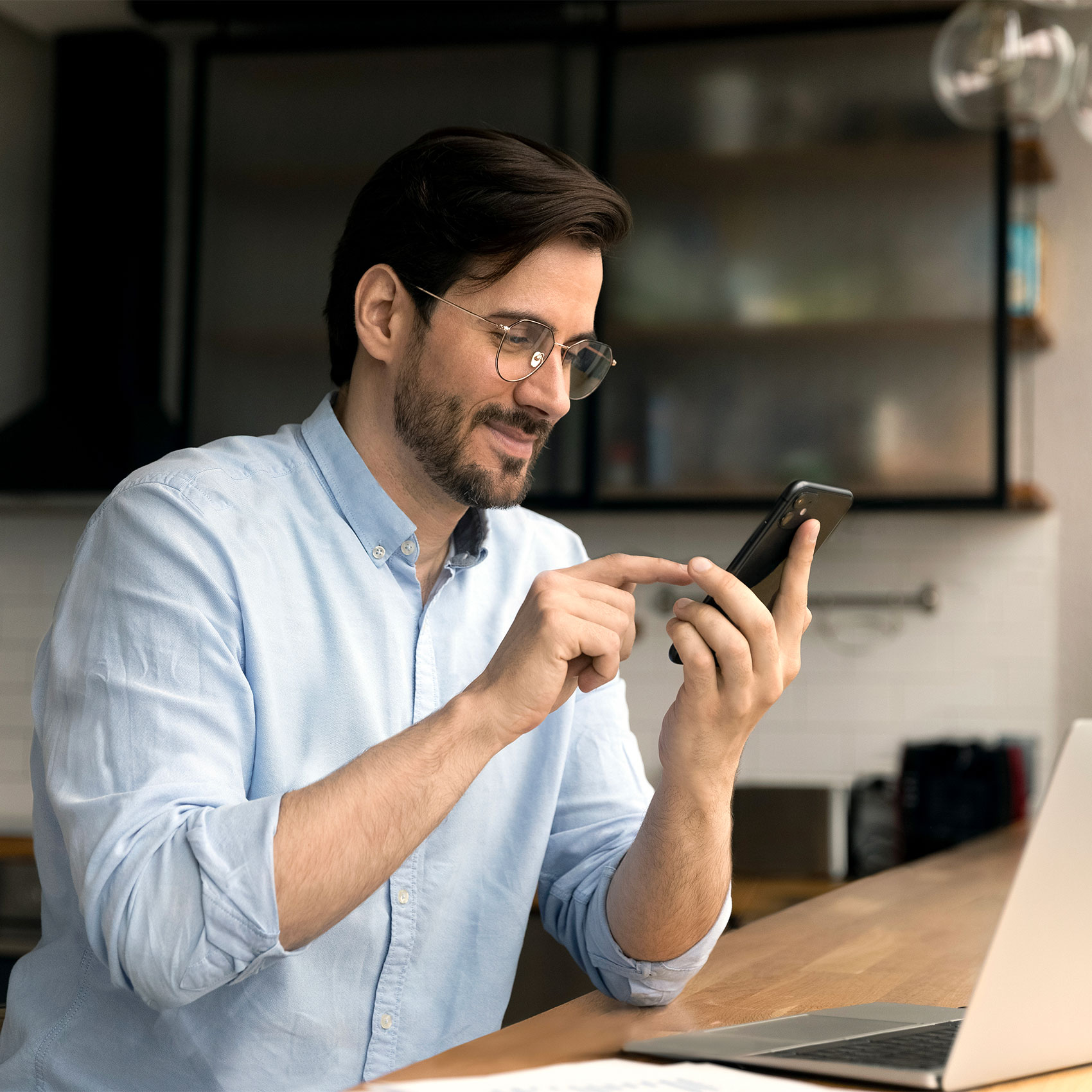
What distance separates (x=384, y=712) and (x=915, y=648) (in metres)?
2.46

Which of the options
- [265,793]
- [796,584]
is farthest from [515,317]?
[265,793]

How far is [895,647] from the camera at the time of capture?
357 cm

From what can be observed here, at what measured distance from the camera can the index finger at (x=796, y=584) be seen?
3.88ft

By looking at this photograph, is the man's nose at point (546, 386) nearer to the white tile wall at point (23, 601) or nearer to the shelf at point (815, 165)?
the shelf at point (815, 165)

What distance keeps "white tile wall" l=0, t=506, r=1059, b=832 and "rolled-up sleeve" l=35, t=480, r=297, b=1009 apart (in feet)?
8.09

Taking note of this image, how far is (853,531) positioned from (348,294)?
2.26 m

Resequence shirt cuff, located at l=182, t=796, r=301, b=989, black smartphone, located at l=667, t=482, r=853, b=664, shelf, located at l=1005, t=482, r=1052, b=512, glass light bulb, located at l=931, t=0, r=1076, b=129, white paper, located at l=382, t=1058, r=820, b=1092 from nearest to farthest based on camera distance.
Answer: white paper, located at l=382, t=1058, r=820, b=1092 < shirt cuff, located at l=182, t=796, r=301, b=989 < black smartphone, located at l=667, t=482, r=853, b=664 < glass light bulb, located at l=931, t=0, r=1076, b=129 < shelf, located at l=1005, t=482, r=1052, b=512

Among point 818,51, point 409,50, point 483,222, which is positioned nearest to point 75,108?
point 409,50

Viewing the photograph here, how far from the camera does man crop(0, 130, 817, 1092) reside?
42.7 inches

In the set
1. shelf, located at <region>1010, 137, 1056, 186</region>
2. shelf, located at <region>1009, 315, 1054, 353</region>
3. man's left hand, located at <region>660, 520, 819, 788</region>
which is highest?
shelf, located at <region>1010, 137, 1056, 186</region>

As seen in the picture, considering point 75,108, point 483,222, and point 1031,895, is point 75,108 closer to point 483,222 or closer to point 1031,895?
point 483,222

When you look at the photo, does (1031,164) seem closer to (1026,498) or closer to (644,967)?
(1026,498)

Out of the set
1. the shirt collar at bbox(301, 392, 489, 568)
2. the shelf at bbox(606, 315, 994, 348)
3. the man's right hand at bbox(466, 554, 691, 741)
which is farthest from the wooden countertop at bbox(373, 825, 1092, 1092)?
the shelf at bbox(606, 315, 994, 348)

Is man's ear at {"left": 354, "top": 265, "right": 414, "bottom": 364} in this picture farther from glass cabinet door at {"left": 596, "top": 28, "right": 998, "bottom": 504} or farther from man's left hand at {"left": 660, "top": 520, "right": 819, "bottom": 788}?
glass cabinet door at {"left": 596, "top": 28, "right": 998, "bottom": 504}
